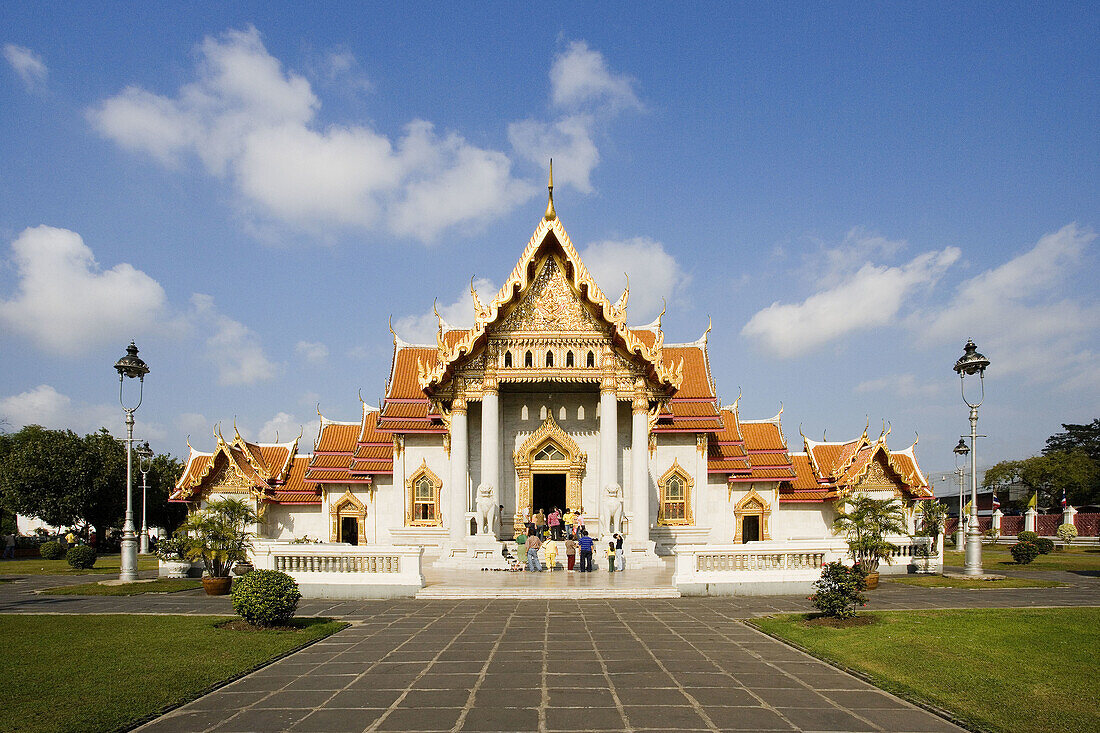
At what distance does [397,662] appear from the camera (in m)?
9.07

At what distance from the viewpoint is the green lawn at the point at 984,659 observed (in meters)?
6.88

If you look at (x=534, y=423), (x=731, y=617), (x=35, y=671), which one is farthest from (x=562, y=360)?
(x=35, y=671)

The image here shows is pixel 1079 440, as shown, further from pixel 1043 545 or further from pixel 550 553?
pixel 550 553

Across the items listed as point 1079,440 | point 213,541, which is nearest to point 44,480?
point 213,541

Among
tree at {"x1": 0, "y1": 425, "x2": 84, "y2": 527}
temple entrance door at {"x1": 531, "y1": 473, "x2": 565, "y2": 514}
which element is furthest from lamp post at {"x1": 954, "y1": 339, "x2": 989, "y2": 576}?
tree at {"x1": 0, "y1": 425, "x2": 84, "y2": 527}

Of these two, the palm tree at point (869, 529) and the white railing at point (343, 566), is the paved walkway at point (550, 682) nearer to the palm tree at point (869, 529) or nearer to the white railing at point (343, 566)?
the white railing at point (343, 566)

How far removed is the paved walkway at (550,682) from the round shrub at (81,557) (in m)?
19.1

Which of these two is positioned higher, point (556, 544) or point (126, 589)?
point (556, 544)

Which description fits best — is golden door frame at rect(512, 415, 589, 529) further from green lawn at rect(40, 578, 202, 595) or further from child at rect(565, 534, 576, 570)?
green lawn at rect(40, 578, 202, 595)

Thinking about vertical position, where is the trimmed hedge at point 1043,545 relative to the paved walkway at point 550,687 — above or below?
below

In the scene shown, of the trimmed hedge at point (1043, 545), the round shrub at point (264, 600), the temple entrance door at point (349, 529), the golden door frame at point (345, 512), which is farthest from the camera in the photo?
the trimmed hedge at point (1043, 545)

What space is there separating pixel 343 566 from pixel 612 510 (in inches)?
332

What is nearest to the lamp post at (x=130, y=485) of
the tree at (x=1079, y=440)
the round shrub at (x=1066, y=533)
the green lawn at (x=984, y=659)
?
the green lawn at (x=984, y=659)

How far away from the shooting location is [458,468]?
23.1 metres
